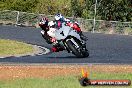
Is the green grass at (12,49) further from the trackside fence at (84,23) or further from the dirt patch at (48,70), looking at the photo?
the trackside fence at (84,23)

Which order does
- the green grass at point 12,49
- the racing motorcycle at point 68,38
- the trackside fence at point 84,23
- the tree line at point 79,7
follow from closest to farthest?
the racing motorcycle at point 68,38 < the green grass at point 12,49 < the trackside fence at point 84,23 < the tree line at point 79,7

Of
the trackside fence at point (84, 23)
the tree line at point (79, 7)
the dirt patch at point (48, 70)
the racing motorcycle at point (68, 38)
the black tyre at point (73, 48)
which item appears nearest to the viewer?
the dirt patch at point (48, 70)

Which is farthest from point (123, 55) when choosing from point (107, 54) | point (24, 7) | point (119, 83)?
point (24, 7)

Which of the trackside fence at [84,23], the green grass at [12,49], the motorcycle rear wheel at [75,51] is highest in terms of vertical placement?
the motorcycle rear wheel at [75,51]

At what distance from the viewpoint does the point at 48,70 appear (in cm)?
1505

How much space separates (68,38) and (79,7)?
3268cm

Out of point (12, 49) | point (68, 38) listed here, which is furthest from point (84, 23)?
point (68, 38)

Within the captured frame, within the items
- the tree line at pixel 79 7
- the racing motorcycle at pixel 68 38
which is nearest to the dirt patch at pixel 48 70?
the racing motorcycle at pixel 68 38

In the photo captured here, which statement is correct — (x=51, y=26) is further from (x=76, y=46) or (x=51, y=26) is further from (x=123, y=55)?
(x=123, y=55)

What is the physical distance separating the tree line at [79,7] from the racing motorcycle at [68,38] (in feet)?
91.0

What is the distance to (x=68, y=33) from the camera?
18.2m

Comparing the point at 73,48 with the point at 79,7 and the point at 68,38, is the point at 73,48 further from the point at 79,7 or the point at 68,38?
the point at 79,7

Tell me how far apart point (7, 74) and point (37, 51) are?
26.1ft

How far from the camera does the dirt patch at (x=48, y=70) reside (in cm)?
1403
